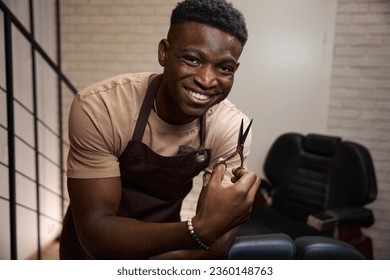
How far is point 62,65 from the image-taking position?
1.35m

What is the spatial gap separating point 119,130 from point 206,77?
0.85ft

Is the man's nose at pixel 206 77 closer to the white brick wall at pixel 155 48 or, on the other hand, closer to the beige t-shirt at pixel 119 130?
the beige t-shirt at pixel 119 130

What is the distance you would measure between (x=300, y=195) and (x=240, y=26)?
1332 mm

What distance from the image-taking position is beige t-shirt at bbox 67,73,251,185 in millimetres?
898

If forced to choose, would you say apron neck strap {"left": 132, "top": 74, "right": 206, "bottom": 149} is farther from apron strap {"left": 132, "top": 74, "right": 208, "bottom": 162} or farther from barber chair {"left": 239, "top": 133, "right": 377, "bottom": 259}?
barber chair {"left": 239, "top": 133, "right": 377, "bottom": 259}

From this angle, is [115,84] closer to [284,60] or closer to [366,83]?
[284,60]

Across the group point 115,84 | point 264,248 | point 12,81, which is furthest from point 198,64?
point 12,81

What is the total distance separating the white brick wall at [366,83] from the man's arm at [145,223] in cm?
87

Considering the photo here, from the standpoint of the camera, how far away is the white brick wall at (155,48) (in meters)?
1.25

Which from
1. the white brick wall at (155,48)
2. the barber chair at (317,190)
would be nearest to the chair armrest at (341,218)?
the barber chair at (317,190)

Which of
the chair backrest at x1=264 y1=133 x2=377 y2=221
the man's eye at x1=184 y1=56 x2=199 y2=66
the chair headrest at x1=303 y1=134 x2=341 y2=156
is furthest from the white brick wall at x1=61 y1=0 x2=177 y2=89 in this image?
the chair headrest at x1=303 y1=134 x2=341 y2=156

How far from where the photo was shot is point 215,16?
34.1 inches

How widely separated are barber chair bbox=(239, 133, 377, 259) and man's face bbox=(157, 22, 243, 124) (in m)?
0.92

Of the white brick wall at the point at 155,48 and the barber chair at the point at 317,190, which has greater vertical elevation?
the white brick wall at the point at 155,48
